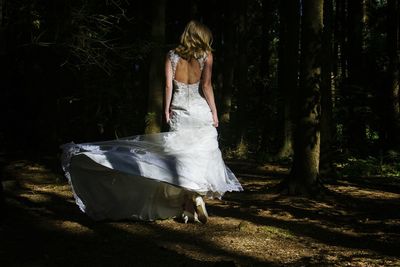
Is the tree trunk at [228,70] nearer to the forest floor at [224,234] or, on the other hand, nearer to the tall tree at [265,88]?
the tall tree at [265,88]

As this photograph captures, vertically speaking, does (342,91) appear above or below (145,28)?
below

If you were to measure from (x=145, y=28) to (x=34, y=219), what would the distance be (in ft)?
33.6

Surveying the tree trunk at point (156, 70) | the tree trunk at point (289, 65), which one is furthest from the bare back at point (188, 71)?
the tree trunk at point (289, 65)

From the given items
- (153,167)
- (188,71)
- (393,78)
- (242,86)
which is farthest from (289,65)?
(153,167)

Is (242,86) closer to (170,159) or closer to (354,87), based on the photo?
(354,87)

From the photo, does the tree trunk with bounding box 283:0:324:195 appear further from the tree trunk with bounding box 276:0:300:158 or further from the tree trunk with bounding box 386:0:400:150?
the tree trunk with bounding box 386:0:400:150

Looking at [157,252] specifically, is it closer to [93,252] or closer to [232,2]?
[93,252]

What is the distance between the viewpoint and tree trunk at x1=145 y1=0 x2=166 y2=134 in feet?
37.1

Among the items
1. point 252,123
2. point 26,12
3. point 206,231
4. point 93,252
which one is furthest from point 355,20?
point 93,252

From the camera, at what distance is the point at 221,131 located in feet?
59.1

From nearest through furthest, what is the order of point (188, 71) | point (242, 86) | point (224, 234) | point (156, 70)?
point (224, 234) < point (188, 71) < point (156, 70) < point (242, 86)

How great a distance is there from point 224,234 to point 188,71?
1.98 meters

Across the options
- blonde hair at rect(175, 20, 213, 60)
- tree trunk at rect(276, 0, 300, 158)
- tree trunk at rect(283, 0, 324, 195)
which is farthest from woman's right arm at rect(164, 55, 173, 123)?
tree trunk at rect(276, 0, 300, 158)

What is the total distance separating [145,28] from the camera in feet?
50.8
